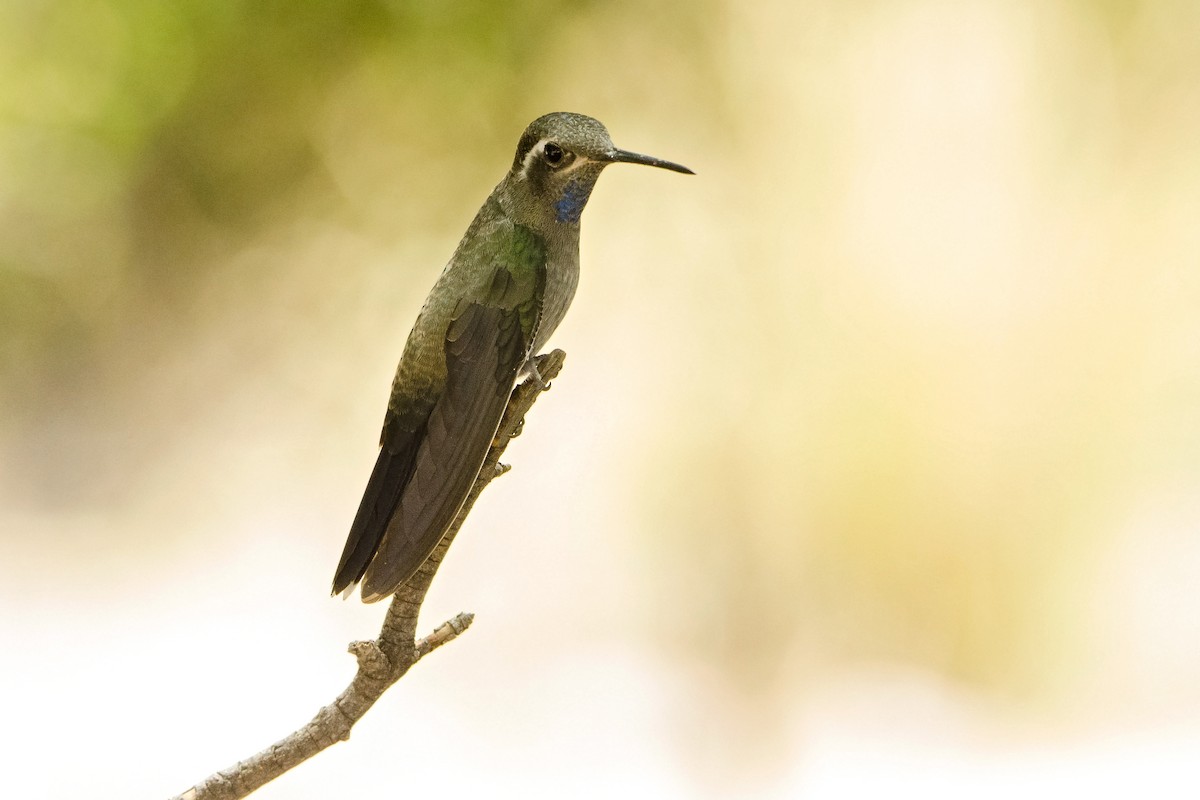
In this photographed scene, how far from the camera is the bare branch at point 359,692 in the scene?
1418 mm

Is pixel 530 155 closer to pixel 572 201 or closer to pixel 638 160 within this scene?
pixel 572 201

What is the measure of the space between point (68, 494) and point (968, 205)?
3475 mm

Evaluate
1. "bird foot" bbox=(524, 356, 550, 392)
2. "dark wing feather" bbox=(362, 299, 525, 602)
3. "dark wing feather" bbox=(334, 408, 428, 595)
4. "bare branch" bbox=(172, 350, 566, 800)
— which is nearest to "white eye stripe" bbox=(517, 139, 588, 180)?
"dark wing feather" bbox=(362, 299, 525, 602)

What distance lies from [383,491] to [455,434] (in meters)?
0.13

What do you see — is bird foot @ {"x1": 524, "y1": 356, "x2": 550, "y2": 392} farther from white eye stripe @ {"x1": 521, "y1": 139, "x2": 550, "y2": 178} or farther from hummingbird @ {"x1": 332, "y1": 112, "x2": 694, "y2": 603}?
white eye stripe @ {"x1": 521, "y1": 139, "x2": 550, "y2": 178}

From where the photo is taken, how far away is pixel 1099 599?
391cm

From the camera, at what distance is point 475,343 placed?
171cm

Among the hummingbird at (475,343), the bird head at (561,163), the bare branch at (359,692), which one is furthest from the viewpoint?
the bird head at (561,163)

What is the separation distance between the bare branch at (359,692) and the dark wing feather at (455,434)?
3 cm

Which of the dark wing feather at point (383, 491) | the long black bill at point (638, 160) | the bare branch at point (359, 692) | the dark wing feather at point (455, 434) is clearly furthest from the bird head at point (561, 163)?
the bare branch at point (359, 692)

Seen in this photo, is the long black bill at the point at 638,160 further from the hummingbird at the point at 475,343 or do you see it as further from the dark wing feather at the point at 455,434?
the dark wing feather at the point at 455,434

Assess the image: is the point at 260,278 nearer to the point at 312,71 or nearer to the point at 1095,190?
the point at 312,71

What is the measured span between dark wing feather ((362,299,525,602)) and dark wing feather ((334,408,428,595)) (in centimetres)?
2

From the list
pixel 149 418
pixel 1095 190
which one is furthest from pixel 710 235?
pixel 149 418
